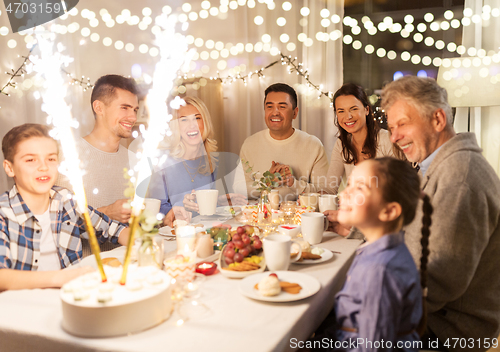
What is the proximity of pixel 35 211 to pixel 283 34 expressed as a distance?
3365mm

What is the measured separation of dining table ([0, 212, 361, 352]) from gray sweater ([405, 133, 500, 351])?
14.8 inches

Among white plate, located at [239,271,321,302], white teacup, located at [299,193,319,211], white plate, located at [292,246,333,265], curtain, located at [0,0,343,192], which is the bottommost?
white plate, located at [292,246,333,265]

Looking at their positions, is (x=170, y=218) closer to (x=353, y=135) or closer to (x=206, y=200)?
(x=206, y=200)

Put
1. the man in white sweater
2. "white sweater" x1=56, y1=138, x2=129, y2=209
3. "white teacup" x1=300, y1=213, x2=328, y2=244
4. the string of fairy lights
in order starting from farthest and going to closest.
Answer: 1. the string of fairy lights
2. the man in white sweater
3. "white sweater" x1=56, y1=138, x2=129, y2=209
4. "white teacup" x1=300, y1=213, x2=328, y2=244

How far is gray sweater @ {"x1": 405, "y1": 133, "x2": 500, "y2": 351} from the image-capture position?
1.21m

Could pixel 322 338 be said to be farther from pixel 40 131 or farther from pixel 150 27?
pixel 150 27

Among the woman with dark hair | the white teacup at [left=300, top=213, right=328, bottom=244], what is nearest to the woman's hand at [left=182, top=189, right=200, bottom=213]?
the white teacup at [left=300, top=213, right=328, bottom=244]

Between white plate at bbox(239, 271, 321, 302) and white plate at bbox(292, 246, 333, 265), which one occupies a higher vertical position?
white plate at bbox(239, 271, 321, 302)

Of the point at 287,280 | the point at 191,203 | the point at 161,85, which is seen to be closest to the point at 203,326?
the point at 287,280

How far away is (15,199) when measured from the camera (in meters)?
1.49

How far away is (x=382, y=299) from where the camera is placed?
92 centimetres

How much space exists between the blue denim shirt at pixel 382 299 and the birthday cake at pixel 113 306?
1.55 feet

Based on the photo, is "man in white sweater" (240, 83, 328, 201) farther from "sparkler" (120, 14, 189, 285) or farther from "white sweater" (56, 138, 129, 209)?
"sparkler" (120, 14, 189, 285)

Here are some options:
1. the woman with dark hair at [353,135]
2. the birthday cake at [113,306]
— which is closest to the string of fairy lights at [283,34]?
the woman with dark hair at [353,135]
